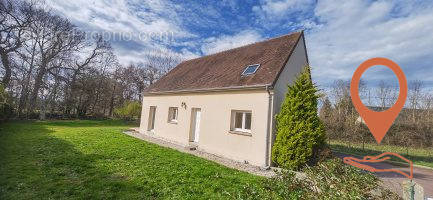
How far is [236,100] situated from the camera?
9.07 metres

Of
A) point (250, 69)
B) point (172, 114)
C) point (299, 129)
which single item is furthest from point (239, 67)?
point (172, 114)

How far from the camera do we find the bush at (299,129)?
7410 millimetres

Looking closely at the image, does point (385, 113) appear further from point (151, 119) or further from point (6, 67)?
point (6, 67)

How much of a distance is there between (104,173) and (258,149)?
5.39m

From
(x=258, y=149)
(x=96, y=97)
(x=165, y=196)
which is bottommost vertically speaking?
(x=165, y=196)

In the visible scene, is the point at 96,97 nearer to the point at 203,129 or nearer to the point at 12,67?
the point at 12,67

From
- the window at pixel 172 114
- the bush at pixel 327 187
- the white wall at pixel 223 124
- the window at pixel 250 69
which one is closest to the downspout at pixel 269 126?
the white wall at pixel 223 124

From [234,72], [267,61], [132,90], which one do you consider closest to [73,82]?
[132,90]

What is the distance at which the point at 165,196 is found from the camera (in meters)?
4.57

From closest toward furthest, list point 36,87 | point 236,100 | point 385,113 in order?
point 385,113, point 236,100, point 36,87

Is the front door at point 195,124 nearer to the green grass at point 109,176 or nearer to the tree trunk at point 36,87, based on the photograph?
the green grass at point 109,176

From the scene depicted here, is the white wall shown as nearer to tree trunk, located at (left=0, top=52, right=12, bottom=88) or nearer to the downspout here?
the downspout

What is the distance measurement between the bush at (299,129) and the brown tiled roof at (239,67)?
111cm

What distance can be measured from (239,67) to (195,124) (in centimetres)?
408
